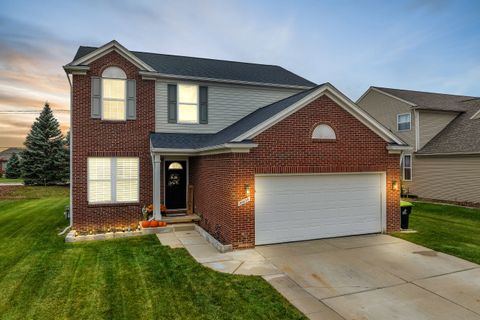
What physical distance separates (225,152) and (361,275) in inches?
195

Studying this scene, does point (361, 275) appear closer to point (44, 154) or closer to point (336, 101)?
point (336, 101)

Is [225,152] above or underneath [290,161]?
above

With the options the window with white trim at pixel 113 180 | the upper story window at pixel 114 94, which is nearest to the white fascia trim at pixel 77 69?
the upper story window at pixel 114 94

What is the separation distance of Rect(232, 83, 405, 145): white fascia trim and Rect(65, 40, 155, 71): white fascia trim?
5974 mm

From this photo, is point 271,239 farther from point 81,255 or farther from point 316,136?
point 81,255

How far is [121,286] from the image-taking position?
6.33m

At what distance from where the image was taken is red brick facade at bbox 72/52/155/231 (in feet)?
37.7

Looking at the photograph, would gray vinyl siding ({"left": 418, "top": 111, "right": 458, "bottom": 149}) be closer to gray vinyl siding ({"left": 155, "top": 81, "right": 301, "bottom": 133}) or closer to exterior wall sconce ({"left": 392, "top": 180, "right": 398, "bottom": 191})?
exterior wall sconce ({"left": 392, "top": 180, "right": 398, "bottom": 191})

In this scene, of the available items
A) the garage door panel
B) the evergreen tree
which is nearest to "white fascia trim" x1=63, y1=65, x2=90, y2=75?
the garage door panel

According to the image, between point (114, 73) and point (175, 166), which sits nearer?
point (114, 73)

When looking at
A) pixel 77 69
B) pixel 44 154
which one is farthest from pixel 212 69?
pixel 44 154

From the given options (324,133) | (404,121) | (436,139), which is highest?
(404,121)

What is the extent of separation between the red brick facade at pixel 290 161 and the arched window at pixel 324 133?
0.55 ft

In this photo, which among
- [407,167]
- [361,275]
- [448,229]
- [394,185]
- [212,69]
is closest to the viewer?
[361,275]
